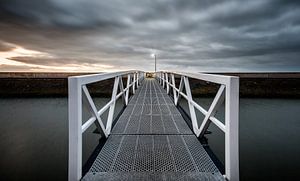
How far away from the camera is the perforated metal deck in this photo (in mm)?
1821

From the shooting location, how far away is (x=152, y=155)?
7.37ft

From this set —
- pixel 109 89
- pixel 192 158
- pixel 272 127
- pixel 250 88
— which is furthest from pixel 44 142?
pixel 250 88

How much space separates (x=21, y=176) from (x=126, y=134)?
9.79 feet

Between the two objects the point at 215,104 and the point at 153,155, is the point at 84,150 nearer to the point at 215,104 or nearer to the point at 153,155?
the point at 153,155

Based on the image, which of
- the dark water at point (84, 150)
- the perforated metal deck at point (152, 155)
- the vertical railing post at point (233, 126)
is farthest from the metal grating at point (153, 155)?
the dark water at point (84, 150)

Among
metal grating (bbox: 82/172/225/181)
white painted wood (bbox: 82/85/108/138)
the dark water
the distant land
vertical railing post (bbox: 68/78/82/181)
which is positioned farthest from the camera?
the distant land

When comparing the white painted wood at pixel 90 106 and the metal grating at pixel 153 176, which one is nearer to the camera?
the metal grating at pixel 153 176

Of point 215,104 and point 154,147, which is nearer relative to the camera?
point 215,104

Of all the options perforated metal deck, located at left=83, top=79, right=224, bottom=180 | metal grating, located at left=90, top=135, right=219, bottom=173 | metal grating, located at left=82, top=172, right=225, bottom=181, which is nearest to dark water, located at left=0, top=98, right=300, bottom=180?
perforated metal deck, located at left=83, top=79, right=224, bottom=180

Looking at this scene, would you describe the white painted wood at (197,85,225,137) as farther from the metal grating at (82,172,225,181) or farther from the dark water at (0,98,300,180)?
the dark water at (0,98,300,180)

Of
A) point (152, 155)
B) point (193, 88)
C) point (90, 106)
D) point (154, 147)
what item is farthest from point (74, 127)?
point (193, 88)

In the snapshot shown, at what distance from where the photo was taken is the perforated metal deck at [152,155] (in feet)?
5.98

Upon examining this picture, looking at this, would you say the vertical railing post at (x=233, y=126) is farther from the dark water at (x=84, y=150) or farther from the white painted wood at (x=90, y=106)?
the dark water at (x=84, y=150)

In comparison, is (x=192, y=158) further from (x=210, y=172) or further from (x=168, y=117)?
(x=168, y=117)
